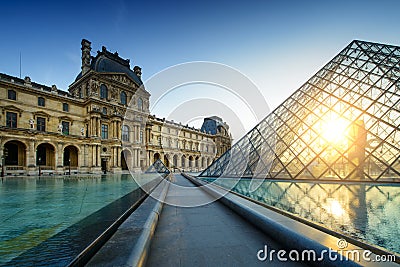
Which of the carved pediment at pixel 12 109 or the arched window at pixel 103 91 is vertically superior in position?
the arched window at pixel 103 91

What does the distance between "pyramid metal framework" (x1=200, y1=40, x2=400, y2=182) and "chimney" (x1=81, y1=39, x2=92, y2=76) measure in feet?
99.7

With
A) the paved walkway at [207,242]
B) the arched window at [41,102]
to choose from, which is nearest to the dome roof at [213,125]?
the arched window at [41,102]

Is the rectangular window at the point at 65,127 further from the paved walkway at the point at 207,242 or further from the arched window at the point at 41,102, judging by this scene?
the paved walkway at the point at 207,242

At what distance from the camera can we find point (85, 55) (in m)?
35.2

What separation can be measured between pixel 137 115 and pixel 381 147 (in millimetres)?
35059

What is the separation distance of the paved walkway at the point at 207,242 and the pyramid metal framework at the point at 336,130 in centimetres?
1102

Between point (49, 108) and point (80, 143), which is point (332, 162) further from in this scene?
point (49, 108)

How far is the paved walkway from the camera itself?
196 cm

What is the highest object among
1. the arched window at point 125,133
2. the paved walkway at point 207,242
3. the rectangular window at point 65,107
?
the rectangular window at point 65,107

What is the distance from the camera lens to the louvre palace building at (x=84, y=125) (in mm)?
23578

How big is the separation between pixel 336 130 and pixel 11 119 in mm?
33241

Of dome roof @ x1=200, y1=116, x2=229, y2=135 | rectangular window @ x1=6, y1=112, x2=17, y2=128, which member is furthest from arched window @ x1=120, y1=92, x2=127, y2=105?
dome roof @ x1=200, y1=116, x2=229, y2=135

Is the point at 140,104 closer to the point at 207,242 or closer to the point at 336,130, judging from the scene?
the point at 336,130

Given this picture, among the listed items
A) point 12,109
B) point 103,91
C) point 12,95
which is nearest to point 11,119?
point 12,109
